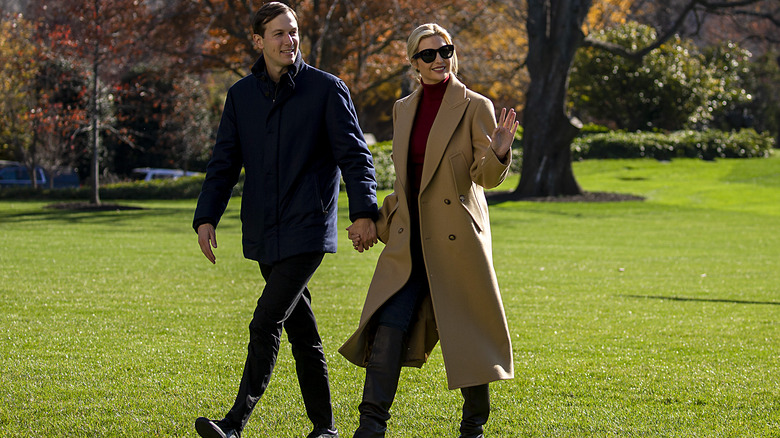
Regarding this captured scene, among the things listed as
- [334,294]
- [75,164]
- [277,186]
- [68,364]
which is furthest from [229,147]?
[75,164]

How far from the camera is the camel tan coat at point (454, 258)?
14.1 feet

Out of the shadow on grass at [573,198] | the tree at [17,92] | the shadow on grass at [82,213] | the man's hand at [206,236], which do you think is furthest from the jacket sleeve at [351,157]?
the tree at [17,92]

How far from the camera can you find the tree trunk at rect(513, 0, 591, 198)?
2520cm

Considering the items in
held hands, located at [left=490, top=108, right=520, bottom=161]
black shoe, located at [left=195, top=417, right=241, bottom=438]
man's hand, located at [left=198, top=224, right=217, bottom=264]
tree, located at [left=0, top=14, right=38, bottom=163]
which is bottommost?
black shoe, located at [left=195, top=417, right=241, bottom=438]

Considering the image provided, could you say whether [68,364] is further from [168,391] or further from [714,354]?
[714,354]

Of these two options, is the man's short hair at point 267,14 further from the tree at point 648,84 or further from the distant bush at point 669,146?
the tree at point 648,84

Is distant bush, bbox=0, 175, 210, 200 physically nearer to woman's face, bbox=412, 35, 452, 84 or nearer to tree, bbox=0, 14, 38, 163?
tree, bbox=0, 14, 38, 163

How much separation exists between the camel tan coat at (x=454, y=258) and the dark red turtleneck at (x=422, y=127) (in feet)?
0.18

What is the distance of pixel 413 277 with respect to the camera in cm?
441

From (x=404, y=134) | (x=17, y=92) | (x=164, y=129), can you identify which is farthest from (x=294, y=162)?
(x=164, y=129)

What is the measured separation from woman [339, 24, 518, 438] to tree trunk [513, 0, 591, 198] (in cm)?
2161

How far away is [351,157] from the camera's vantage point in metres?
4.30

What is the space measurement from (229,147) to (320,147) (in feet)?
1.45

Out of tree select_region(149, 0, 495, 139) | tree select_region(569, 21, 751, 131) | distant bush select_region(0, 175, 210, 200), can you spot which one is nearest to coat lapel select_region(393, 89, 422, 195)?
tree select_region(149, 0, 495, 139)
